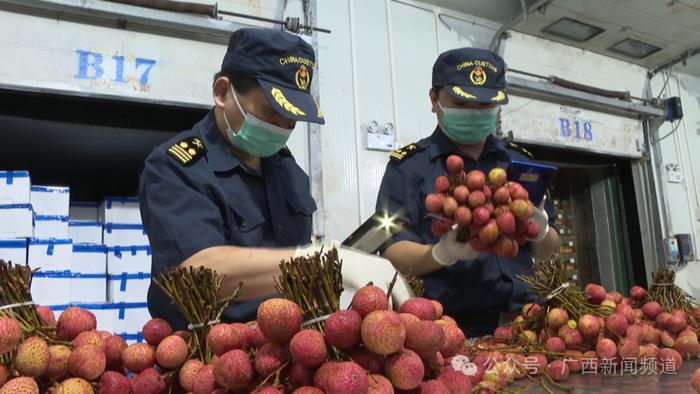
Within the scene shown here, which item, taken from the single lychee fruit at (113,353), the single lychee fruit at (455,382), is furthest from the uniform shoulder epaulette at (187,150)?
the single lychee fruit at (455,382)

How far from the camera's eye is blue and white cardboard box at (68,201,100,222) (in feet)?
10.2

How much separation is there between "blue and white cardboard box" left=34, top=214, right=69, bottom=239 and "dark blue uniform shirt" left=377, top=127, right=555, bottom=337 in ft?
5.51

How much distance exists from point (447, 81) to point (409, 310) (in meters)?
1.20

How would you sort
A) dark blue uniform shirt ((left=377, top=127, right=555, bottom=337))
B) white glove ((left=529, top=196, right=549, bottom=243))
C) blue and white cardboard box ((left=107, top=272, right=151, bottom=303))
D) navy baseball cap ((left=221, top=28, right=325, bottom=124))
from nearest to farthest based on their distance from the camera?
1. navy baseball cap ((left=221, top=28, right=325, bottom=124))
2. white glove ((left=529, top=196, right=549, bottom=243))
3. dark blue uniform shirt ((left=377, top=127, right=555, bottom=337))
4. blue and white cardboard box ((left=107, top=272, right=151, bottom=303))

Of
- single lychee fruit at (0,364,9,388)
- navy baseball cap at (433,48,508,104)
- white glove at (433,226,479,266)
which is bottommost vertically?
single lychee fruit at (0,364,9,388)

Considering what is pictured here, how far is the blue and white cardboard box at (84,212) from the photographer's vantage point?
3.10 metres

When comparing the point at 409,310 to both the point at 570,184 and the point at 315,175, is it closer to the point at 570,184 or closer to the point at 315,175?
the point at 315,175

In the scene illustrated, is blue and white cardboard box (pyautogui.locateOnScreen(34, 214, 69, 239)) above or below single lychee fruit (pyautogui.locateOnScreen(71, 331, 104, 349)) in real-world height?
above

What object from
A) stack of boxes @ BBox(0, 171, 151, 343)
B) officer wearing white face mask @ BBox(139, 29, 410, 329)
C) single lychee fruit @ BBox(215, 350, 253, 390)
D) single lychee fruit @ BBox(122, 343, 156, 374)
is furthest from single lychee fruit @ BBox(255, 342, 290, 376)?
stack of boxes @ BBox(0, 171, 151, 343)

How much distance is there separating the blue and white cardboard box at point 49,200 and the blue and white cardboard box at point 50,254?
0.16m

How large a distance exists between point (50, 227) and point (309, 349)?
235 cm

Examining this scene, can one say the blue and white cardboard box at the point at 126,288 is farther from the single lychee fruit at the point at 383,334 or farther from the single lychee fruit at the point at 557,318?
the single lychee fruit at the point at 383,334

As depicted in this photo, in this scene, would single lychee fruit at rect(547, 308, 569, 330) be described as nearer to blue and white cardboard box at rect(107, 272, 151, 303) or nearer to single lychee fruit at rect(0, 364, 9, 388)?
single lychee fruit at rect(0, 364, 9, 388)

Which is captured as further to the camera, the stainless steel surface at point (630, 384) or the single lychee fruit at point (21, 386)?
the stainless steel surface at point (630, 384)
